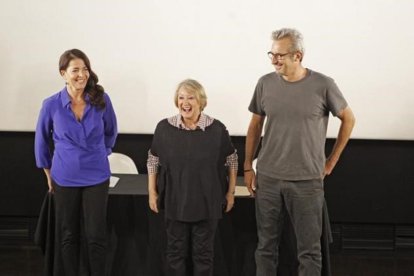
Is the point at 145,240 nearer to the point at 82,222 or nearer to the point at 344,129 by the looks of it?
the point at 82,222

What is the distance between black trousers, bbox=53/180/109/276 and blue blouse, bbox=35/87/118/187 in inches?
2.0

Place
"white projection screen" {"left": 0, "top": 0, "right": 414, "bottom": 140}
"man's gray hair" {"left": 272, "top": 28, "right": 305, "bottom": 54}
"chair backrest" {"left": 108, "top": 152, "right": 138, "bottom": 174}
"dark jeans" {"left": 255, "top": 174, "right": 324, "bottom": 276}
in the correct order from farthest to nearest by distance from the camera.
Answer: "white projection screen" {"left": 0, "top": 0, "right": 414, "bottom": 140}
"chair backrest" {"left": 108, "top": 152, "right": 138, "bottom": 174}
"dark jeans" {"left": 255, "top": 174, "right": 324, "bottom": 276}
"man's gray hair" {"left": 272, "top": 28, "right": 305, "bottom": 54}

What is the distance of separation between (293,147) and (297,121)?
12 cm

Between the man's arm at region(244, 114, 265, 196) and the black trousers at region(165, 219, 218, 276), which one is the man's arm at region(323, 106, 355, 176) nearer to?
the man's arm at region(244, 114, 265, 196)

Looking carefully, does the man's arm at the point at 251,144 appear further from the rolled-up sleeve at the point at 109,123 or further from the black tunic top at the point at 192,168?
the rolled-up sleeve at the point at 109,123

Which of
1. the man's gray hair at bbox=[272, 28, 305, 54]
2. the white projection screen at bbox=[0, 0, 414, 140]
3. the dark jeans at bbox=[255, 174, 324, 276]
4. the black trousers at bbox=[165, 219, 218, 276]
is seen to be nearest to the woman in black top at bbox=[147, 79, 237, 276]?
the black trousers at bbox=[165, 219, 218, 276]

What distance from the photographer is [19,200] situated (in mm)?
4148

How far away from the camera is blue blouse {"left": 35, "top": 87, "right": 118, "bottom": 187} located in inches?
100.0

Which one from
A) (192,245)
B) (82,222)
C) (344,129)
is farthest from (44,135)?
(344,129)

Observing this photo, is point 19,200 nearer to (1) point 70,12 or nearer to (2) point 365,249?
(1) point 70,12

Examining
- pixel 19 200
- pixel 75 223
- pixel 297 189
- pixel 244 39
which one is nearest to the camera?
pixel 297 189

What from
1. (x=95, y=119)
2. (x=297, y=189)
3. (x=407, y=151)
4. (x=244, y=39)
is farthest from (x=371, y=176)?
(x=95, y=119)

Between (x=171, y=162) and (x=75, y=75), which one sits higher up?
(x=75, y=75)

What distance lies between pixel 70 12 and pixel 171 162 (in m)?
1.86
